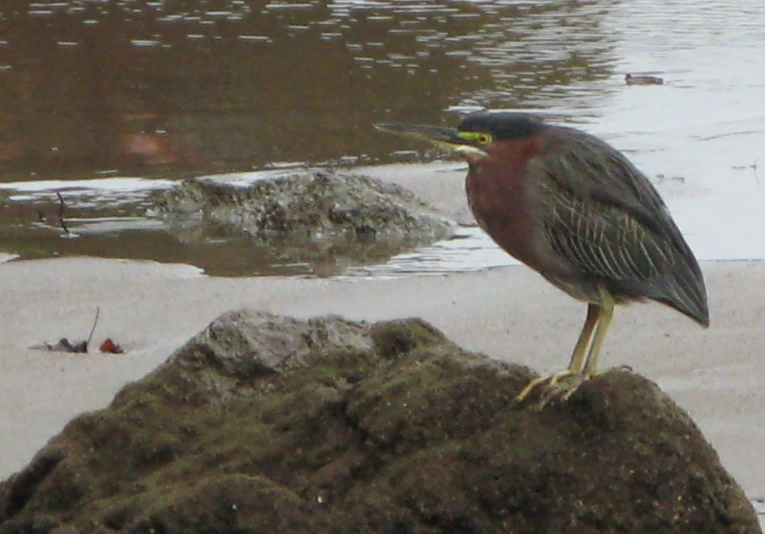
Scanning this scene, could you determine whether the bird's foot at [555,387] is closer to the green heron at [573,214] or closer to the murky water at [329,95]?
the green heron at [573,214]

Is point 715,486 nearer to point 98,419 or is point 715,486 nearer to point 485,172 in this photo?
point 485,172

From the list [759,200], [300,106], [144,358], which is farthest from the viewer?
[300,106]

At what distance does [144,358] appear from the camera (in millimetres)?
6031

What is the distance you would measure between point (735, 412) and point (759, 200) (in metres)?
3.59

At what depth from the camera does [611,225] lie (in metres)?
3.95

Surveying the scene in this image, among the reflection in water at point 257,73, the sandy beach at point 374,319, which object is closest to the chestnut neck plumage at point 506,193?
the sandy beach at point 374,319

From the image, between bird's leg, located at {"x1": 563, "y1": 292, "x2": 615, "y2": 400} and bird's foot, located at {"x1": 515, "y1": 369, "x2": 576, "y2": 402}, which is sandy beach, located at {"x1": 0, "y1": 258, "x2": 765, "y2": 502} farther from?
bird's foot, located at {"x1": 515, "y1": 369, "x2": 576, "y2": 402}

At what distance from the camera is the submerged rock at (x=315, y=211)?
8.21 metres

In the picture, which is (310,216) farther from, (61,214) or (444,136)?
(444,136)

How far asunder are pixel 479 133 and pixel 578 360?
68cm

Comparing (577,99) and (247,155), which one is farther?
(577,99)

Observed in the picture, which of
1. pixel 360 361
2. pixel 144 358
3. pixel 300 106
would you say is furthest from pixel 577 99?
pixel 360 361

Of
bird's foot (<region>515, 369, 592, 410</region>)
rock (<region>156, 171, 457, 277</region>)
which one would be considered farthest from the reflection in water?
bird's foot (<region>515, 369, 592, 410</region>)

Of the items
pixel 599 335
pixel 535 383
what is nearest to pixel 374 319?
pixel 599 335
